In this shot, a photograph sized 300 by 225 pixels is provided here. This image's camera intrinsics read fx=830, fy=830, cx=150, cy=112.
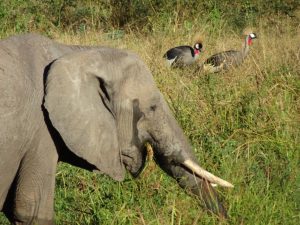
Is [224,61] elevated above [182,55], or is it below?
above

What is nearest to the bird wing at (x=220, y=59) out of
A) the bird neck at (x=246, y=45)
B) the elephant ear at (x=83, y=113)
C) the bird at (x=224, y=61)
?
the bird at (x=224, y=61)

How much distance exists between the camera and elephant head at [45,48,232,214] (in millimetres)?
3766

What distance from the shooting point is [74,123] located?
3.78 metres

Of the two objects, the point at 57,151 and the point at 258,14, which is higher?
the point at 57,151

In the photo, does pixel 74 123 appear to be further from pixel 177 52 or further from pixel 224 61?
pixel 177 52

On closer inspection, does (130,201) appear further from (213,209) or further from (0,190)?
(0,190)

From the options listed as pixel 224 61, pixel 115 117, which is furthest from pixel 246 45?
pixel 115 117

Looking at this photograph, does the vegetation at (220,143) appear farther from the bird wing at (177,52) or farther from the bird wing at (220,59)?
the bird wing at (220,59)

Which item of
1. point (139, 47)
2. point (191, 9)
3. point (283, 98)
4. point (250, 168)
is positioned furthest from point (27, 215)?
point (191, 9)

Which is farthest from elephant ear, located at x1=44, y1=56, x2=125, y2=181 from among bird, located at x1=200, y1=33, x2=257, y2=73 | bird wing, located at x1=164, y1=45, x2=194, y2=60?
bird wing, located at x1=164, y1=45, x2=194, y2=60

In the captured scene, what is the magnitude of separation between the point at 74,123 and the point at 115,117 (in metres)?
0.29

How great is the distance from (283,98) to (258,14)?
251 inches

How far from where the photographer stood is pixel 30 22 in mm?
11109

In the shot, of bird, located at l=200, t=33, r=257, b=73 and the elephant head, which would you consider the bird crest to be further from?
the elephant head
